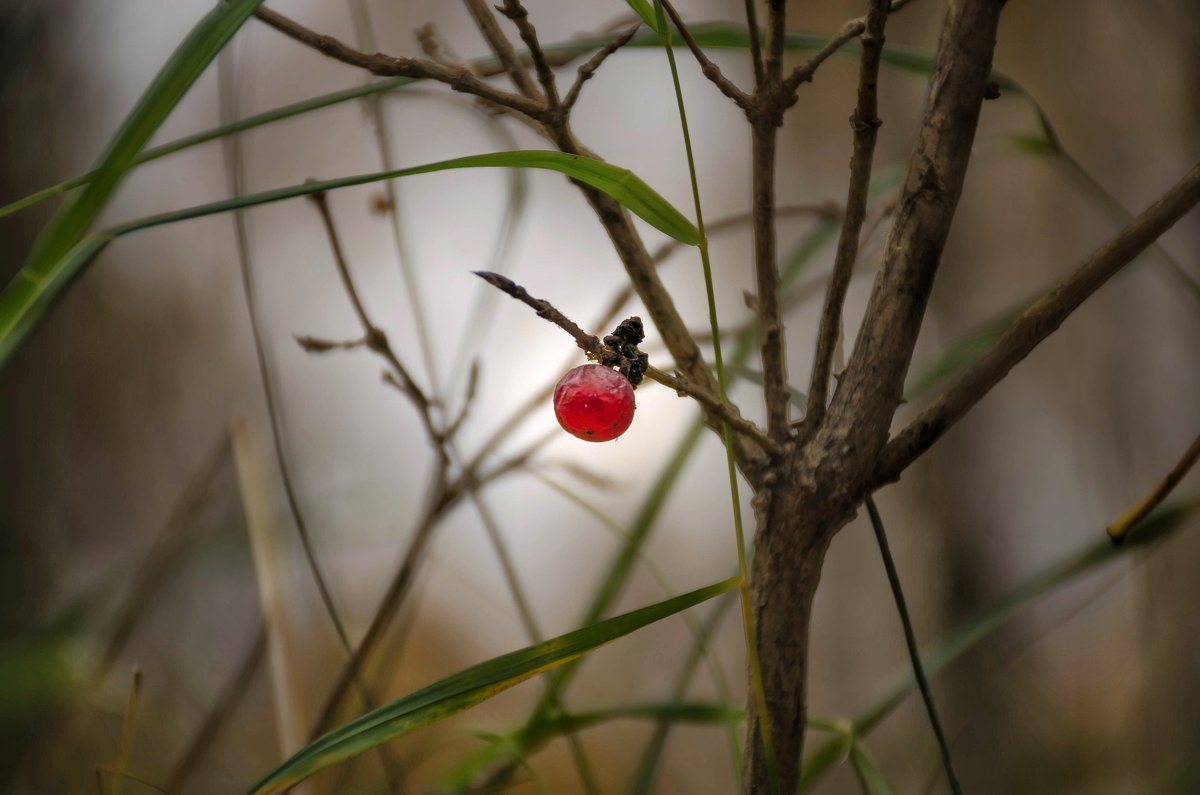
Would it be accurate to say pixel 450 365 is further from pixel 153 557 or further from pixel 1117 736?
pixel 1117 736

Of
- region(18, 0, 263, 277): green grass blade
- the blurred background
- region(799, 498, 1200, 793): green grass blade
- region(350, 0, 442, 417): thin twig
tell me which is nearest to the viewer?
region(18, 0, 263, 277): green grass blade

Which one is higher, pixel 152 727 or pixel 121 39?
pixel 121 39

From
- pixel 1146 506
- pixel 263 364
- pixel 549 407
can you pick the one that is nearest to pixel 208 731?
pixel 263 364

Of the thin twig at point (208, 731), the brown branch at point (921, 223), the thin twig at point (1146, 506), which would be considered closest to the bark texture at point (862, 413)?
the brown branch at point (921, 223)

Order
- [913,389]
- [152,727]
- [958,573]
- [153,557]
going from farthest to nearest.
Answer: [958,573]
[152,727]
[153,557]
[913,389]

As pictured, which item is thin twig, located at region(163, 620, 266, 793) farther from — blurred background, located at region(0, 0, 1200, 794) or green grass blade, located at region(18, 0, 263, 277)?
green grass blade, located at region(18, 0, 263, 277)

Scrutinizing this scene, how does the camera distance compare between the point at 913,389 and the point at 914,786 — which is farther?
the point at 914,786

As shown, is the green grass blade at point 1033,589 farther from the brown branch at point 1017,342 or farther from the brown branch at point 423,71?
the brown branch at point 423,71

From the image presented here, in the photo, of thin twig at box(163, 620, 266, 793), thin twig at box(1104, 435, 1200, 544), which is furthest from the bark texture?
thin twig at box(163, 620, 266, 793)

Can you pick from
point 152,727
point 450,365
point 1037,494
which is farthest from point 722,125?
point 152,727
